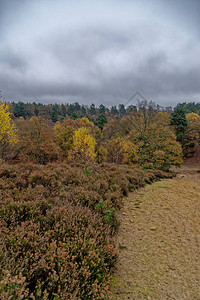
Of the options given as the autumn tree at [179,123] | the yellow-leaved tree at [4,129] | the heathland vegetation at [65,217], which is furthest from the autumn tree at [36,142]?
the autumn tree at [179,123]

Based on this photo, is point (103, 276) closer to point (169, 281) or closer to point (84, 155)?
point (169, 281)

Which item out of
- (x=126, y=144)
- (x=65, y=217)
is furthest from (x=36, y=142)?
(x=65, y=217)

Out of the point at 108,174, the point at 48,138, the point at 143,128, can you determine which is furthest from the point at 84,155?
the point at 108,174

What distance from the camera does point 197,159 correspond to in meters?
32.5

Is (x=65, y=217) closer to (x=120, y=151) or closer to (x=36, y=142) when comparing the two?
(x=120, y=151)

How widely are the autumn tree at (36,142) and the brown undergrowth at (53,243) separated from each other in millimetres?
13883

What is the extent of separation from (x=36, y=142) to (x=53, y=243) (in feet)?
62.7

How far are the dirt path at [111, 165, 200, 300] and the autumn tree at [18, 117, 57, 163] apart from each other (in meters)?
16.0

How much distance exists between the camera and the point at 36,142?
19812 millimetres

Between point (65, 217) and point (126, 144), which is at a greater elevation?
point (126, 144)

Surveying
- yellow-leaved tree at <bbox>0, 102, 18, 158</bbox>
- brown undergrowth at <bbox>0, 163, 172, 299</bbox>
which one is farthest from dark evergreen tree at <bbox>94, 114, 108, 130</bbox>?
brown undergrowth at <bbox>0, 163, 172, 299</bbox>

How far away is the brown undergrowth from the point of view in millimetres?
1922

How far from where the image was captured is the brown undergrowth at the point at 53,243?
1.92 metres

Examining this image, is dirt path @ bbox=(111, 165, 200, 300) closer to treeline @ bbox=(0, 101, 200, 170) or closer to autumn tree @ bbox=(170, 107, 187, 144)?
treeline @ bbox=(0, 101, 200, 170)
